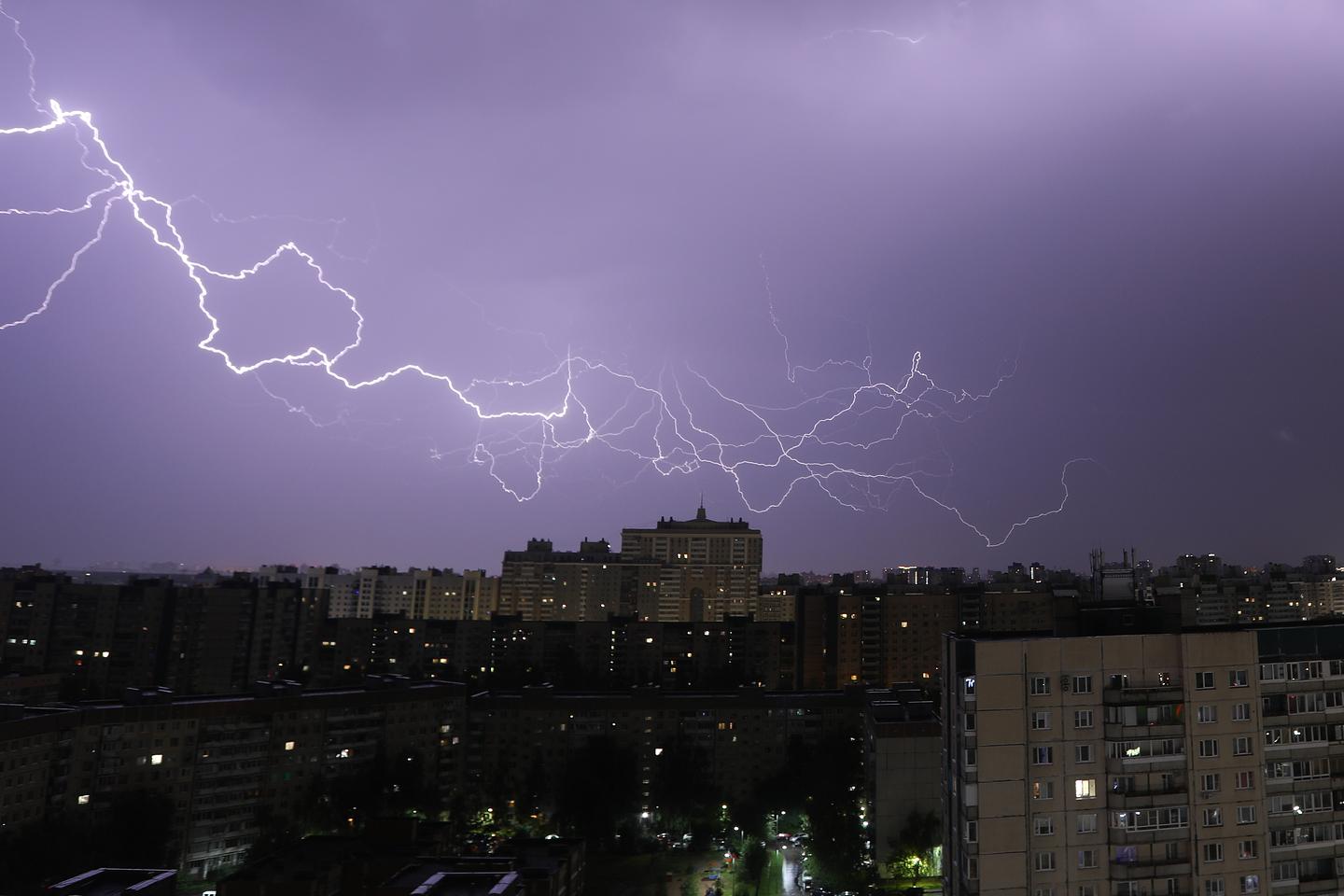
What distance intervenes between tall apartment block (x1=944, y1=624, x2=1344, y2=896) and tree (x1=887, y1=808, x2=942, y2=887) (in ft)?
22.3

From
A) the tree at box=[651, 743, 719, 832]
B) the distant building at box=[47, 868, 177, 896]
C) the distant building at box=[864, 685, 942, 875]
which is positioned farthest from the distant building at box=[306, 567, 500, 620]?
the distant building at box=[47, 868, 177, 896]

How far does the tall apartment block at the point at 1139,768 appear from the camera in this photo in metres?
6.83

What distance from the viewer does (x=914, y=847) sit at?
44.4ft

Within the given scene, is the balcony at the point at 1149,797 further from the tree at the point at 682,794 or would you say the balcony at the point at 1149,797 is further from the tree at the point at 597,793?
the tree at the point at 682,794

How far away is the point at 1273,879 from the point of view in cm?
720

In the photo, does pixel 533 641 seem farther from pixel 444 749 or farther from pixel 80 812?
pixel 80 812

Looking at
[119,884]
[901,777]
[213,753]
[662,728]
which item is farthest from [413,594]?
[119,884]

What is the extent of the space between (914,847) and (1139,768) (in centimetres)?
750

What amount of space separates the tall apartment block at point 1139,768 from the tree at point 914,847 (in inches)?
268

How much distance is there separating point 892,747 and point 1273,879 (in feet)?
23.8

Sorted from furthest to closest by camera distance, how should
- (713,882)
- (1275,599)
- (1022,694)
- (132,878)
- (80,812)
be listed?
(1275,599)
(713,882)
(80,812)
(132,878)
(1022,694)

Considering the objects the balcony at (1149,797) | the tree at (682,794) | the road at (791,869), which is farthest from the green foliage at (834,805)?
the balcony at (1149,797)

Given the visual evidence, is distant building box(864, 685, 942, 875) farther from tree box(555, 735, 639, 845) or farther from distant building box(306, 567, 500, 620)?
distant building box(306, 567, 500, 620)

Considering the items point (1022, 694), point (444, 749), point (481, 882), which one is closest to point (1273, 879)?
point (1022, 694)
